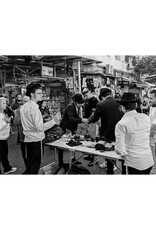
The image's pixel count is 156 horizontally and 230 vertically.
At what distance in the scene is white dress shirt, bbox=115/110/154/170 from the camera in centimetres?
178

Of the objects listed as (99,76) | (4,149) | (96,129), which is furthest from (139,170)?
(99,76)

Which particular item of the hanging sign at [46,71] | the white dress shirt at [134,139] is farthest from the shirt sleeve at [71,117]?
the hanging sign at [46,71]

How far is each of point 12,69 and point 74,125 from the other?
8.59ft

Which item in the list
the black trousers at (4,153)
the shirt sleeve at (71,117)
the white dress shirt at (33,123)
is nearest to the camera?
the white dress shirt at (33,123)

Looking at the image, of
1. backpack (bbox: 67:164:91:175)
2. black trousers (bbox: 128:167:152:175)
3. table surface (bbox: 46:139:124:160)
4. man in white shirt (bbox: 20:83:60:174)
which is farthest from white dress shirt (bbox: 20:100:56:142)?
black trousers (bbox: 128:167:152:175)

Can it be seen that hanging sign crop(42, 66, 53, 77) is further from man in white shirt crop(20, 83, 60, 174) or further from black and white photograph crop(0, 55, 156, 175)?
man in white shirt crop(20, 83, 60, 174)

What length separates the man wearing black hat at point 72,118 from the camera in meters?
3.15

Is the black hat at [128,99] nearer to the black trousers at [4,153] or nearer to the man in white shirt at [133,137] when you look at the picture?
the man in white shirt at [133,137]

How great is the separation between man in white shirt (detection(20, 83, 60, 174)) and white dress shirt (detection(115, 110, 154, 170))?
3.15ft

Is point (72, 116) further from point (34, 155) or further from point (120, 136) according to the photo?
point (120, 136)

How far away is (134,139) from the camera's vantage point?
1.81m

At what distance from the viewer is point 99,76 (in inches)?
255

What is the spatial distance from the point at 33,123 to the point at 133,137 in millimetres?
1262

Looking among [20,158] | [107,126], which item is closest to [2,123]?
[20,158]
